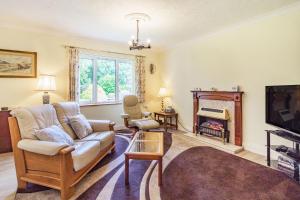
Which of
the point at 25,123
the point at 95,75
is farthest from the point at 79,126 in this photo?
the point at 95,75

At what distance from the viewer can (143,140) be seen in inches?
120

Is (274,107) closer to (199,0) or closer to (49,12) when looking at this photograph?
(199,0)

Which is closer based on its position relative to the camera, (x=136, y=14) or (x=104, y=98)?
(x=136, y=14)

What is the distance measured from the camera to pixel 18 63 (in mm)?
3816

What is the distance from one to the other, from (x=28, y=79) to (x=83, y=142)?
7.43ft

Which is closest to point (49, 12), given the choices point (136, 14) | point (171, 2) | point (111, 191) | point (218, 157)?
point (136, 14)

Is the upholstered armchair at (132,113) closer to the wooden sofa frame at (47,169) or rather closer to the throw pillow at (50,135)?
the throw pillow at (50,135)

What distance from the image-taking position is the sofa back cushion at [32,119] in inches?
89.5

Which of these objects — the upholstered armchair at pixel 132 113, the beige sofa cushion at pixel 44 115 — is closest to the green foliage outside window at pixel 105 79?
the upholstered armchair at pixel 132 113

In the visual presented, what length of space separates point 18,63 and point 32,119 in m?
2.13

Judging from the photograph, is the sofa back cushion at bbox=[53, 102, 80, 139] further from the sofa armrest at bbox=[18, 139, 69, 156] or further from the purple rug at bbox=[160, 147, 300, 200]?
the purple rug at bbox=[160, 147, 300, 200]

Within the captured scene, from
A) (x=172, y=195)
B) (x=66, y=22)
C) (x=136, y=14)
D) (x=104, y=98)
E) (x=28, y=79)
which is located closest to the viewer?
(x=172, y=195)

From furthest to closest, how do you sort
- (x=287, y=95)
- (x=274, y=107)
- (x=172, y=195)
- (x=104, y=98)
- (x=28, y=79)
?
1. (x=104, y=98)
2. (x=28, y=79)
3. (x=274, y=107)
4. (x=287, y=95)
5. (x=172, y=195)

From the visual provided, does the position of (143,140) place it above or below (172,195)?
above
